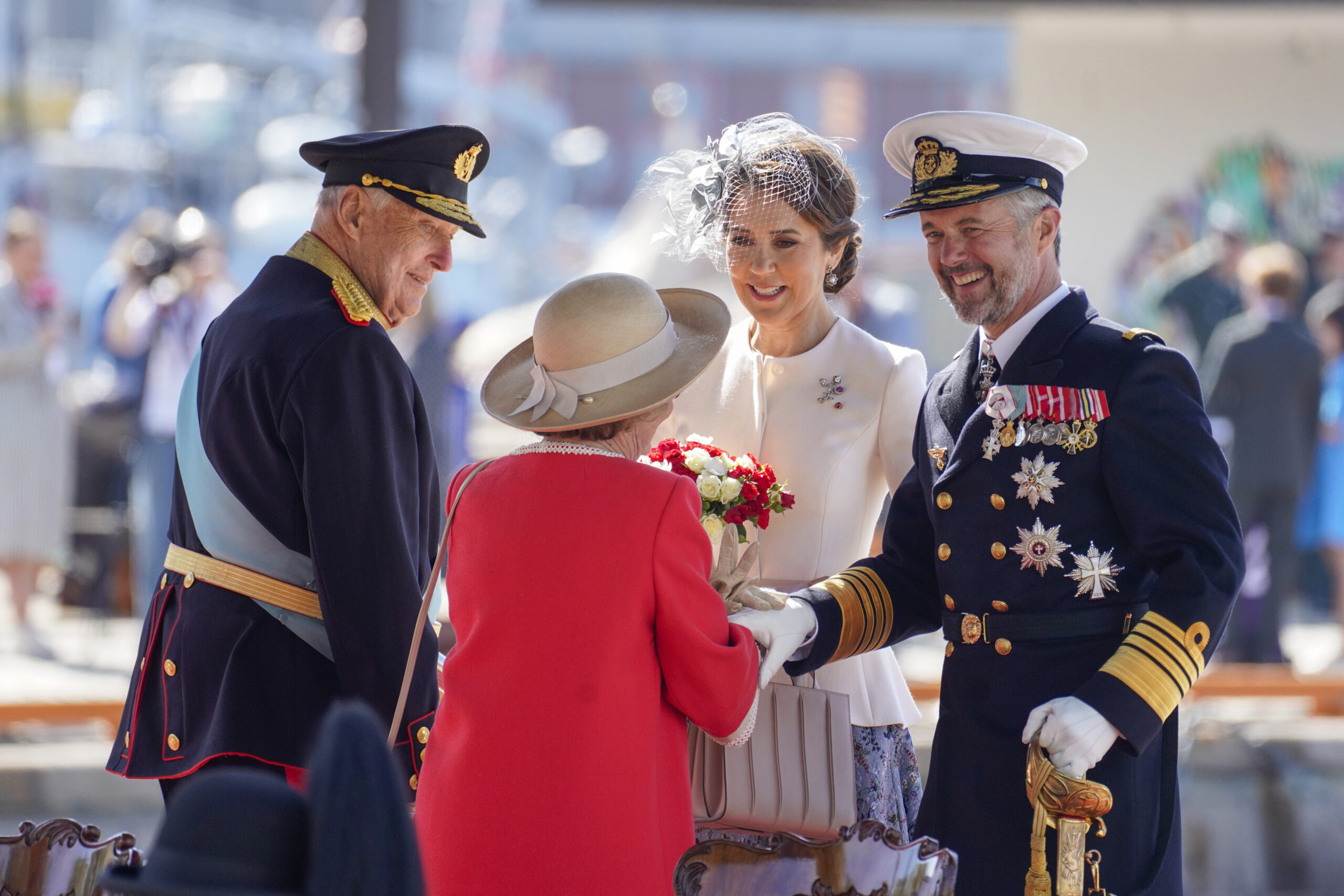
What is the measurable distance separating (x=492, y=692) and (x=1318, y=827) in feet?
15.0

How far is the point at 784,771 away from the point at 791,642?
10.1 inches

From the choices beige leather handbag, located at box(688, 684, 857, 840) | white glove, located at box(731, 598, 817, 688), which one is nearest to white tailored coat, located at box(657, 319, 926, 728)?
beige leather handbag, located at box(688, 684, 857, 840)

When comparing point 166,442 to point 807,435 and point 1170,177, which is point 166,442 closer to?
point 807,435

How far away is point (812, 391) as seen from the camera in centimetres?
277

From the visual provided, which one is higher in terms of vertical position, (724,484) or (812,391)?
(812,391)

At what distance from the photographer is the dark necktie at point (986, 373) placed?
245cm

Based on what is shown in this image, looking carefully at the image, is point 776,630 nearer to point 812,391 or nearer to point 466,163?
point 812,391

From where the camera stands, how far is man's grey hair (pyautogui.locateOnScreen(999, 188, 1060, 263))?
94.1 inches

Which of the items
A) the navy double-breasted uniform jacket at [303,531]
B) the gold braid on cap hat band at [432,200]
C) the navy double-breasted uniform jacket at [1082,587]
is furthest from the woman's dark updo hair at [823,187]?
the navy double-breasted uniform jacket at [303,531]

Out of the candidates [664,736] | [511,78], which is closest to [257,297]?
[664,736]

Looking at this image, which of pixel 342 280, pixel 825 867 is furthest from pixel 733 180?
pixel 825 867

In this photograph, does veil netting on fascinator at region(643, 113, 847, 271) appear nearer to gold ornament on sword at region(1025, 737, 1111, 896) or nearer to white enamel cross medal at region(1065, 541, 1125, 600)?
white enamel cross medal at region(1065, 541, 1125, 600)

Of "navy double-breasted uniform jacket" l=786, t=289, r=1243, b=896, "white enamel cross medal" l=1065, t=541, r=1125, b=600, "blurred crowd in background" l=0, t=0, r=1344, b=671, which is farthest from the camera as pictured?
"blurred crowd in background" l=0, t=0, r=1344, b=671

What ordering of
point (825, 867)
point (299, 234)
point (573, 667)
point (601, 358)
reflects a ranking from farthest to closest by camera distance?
point (299, 234)
point (601, 358)
point (573, 667)
point (825, 867)
